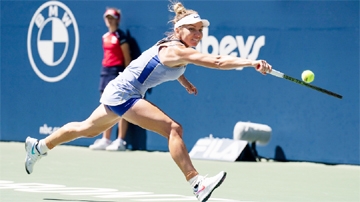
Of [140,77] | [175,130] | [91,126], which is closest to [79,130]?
[91,126]

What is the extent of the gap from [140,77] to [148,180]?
1850 millimetres

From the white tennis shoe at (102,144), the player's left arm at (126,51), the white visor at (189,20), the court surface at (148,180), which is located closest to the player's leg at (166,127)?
the court surface at (148,180)

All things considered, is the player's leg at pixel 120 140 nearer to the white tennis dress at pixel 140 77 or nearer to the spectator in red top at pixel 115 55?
the spectator in red top at pixel 115 55

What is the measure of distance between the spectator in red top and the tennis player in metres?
4.73

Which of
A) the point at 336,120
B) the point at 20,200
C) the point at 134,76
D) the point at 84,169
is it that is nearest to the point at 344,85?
the point at 336,120

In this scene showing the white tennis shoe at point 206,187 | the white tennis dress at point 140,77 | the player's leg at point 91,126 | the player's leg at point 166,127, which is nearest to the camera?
the white tennis shoe at point 206,187

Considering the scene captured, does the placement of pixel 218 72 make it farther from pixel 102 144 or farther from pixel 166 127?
pixel 166 127

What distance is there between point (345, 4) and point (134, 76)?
4.20 metres

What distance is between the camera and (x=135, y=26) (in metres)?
12.8

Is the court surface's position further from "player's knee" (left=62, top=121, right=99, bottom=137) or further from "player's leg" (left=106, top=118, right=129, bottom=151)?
"player's knee" (left=62, top=121, right=99, bottom=137)

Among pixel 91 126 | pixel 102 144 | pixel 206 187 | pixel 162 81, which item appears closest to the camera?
pixel 206 187

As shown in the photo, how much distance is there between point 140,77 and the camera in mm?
7516

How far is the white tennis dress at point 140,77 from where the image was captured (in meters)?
7.42

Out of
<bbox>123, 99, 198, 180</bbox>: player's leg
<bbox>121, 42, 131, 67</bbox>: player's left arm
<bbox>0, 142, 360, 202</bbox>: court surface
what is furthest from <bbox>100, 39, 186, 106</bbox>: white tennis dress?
<bbox>121, 42, 131, 67</bbox>: player's left arm
